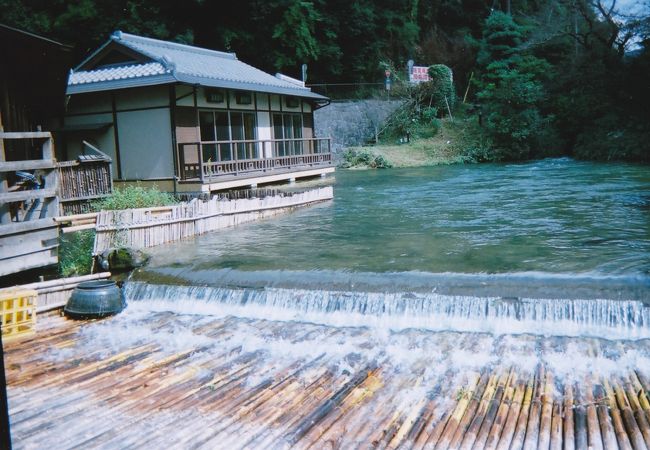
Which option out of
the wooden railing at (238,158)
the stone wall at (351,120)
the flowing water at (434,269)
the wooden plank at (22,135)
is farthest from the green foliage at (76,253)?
the stone wall at (351,120)

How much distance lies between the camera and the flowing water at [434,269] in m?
7.22

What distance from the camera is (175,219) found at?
11.8 metres

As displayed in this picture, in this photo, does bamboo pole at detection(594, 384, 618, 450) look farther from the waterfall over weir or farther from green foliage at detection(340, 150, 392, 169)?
green foliage at detection(340, 150, 392, 169)

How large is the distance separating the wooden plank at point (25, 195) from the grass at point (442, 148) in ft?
83.1

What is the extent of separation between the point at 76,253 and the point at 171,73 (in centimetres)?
747

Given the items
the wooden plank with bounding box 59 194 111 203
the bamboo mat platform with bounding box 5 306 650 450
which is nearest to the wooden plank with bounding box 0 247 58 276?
the bamboo mat platform with bounding box 5 306 650 450

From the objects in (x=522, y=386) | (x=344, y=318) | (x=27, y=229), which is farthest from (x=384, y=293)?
(x=27, y=229)

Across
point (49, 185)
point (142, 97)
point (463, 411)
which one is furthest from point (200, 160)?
point (463, 411)

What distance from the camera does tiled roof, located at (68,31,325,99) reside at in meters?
16.7

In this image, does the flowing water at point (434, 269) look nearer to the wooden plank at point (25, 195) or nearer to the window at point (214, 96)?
the wooden plank at point (25, 195)

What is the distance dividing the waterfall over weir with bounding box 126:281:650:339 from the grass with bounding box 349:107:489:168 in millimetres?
24519

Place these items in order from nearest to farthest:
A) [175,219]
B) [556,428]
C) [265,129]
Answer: [556,428]
[175,219]
[265,129]

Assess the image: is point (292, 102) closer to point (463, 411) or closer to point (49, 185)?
point (49, 185)

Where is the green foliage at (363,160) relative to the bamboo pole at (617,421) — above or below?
above
